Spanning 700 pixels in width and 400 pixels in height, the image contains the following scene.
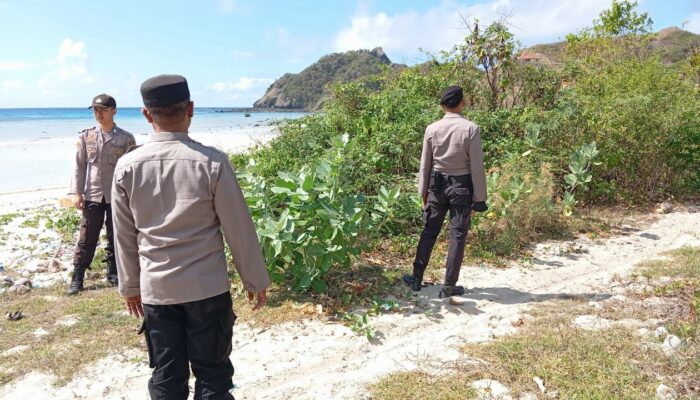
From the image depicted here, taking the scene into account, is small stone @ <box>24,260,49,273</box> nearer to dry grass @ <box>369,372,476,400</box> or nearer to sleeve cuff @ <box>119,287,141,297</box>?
sleeve cuff @ <box>119,287,141,297</box>

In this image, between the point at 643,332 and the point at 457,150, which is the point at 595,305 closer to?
the point at 643,332

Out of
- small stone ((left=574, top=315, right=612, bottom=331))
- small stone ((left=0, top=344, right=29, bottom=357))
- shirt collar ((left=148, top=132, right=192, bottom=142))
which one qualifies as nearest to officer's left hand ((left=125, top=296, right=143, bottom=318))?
shirt collar ((left=148, top=132, right=192, bottom=142))

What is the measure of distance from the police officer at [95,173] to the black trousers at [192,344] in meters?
3.05

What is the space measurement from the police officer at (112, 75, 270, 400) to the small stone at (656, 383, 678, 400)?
7.44 feet

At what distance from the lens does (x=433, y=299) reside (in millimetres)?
4473

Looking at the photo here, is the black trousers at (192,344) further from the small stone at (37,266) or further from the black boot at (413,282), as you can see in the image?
the small stone at (37,266)

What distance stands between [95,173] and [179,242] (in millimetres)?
3253

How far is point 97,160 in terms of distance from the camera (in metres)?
4.86

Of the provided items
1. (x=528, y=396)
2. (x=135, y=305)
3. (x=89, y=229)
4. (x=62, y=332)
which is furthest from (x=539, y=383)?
(x=89, y=229)

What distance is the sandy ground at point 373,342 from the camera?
3.20 m

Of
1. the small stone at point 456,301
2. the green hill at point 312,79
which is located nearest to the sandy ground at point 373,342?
the small stone at point 456,301

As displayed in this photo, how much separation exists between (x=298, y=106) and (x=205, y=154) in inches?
2969

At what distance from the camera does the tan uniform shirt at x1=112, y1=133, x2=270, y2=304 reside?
2.17m

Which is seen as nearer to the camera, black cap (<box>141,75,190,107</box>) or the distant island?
black cap (<box>141,75,190,107</box>)
